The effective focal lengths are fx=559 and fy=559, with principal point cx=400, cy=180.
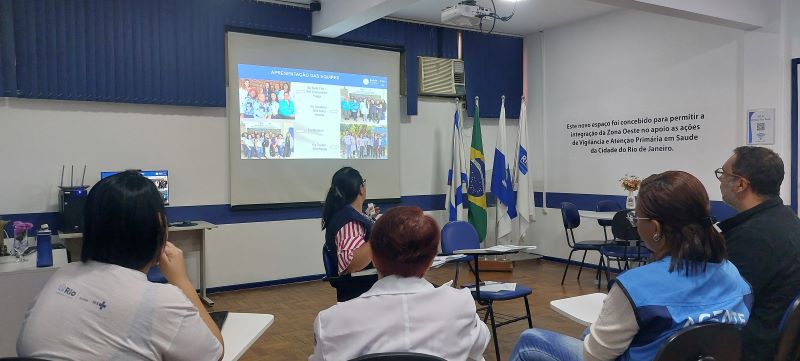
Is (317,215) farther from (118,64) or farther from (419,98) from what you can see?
(118,64)

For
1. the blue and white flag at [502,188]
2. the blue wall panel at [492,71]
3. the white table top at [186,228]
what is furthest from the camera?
the blue wall panel at [492,71]

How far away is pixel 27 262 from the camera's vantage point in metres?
3.53

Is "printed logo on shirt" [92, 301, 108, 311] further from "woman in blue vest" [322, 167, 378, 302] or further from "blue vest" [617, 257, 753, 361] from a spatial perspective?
"woman in blue vest" [322, 167, 378, 302]

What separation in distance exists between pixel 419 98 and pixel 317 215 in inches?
74.8

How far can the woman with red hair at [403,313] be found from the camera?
1.46m

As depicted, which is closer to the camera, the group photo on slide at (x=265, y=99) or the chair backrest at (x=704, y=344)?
the chair backrest at (x=704, y=344)

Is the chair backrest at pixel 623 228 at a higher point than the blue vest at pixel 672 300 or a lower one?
lower

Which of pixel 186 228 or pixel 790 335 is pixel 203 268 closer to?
pixel 186 228

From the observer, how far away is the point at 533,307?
16.0ft

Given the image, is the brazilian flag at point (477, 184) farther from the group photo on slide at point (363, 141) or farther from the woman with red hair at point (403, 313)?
the woman with red hair at point (403, 313)

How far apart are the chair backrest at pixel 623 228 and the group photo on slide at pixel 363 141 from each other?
2.59 metres

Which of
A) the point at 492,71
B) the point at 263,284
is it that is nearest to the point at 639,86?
the point at 492,71

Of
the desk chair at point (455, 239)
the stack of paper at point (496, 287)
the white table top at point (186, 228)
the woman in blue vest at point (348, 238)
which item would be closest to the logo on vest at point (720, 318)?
the woman in blue vest at point (348, 238)

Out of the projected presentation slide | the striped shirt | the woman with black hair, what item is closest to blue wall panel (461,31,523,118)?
the projected presentation slide
